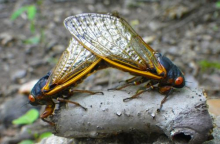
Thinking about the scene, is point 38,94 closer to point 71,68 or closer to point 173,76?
point 71,68

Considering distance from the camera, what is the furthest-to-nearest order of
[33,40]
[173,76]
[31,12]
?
[33,40] < [31,12] < [173,76]

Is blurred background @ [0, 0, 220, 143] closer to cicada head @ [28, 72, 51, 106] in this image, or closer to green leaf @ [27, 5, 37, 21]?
green leaf @ [27, 5, 37, 21]

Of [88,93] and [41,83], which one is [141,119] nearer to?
[88,93]

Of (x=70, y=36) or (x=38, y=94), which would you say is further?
(x=70, y=36)

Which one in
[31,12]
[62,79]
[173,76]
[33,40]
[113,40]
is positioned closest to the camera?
[173,76]

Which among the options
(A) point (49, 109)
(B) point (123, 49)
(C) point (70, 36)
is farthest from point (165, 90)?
(C) point (70, 36)

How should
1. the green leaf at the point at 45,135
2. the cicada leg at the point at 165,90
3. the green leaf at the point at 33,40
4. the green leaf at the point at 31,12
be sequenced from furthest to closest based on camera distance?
the green leaf at the point at 33,40 < the green leaf at the point at 31,12 < the green leaf at the point at 45,135 < the cicada leg at the point at 165,90

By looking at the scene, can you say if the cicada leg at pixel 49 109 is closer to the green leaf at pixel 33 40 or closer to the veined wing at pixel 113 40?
the veined wing at pixel 113 40

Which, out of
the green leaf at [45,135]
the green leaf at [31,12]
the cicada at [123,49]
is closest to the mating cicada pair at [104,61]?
the cicada at [123,49]
